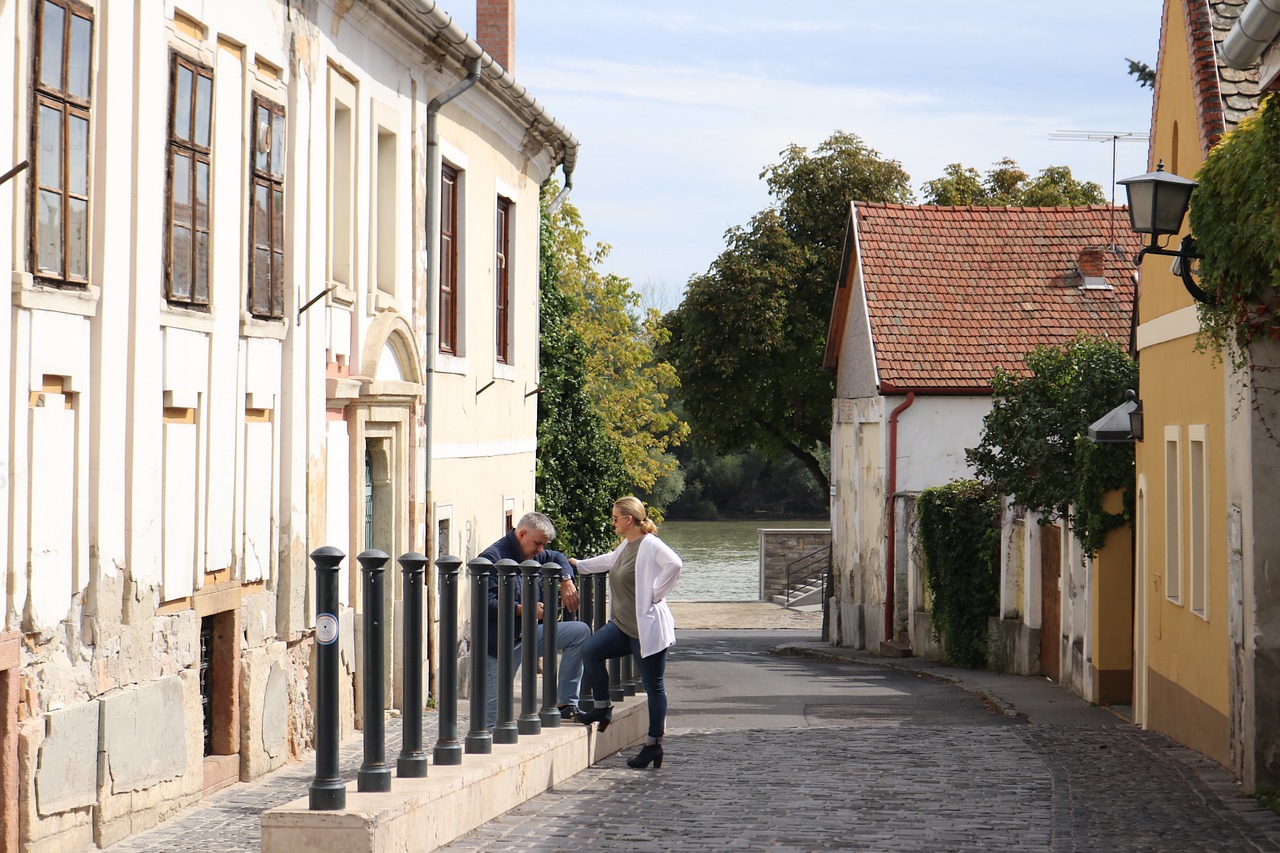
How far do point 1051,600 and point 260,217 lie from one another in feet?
39.4

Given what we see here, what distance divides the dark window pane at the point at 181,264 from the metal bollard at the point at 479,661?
256cm

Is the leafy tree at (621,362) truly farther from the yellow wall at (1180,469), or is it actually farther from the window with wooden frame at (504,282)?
the yellow wall at (1180,469)

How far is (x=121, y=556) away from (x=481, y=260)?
30.3 ft

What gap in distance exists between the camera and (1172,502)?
13133mm

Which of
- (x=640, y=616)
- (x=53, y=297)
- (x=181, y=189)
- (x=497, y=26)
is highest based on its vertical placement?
(x=497, y=26)

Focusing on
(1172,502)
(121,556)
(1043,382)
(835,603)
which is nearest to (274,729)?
(121,556)

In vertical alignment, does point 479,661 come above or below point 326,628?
below

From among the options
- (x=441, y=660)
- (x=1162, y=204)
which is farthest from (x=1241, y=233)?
(x=441, y=660)

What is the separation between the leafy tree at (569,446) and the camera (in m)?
23.6

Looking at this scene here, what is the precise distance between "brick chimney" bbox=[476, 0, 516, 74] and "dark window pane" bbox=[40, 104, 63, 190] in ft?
43.2

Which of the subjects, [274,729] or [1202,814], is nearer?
[1202,814]

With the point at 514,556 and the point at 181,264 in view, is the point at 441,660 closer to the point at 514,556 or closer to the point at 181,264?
the point at 514,556

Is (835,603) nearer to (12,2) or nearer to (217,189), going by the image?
(217,189)

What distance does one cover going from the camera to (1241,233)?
9.31 meters
